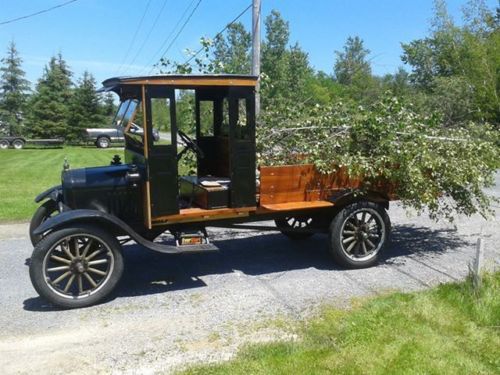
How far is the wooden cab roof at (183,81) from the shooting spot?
16.4ft

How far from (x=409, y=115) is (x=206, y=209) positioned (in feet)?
10.0

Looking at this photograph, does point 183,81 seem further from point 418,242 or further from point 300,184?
point 418,242

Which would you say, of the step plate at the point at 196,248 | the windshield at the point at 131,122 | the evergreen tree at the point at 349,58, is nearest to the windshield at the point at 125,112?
the windshield at the point at 131,122

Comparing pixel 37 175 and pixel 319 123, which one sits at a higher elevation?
pixel 319 123

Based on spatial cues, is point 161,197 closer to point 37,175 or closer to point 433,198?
point 433,198

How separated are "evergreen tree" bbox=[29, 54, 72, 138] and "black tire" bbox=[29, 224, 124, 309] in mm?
33784

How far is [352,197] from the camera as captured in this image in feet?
19.8

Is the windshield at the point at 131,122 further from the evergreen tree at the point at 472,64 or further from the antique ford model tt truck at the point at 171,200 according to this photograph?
the evergreen tree at the point at 472,64

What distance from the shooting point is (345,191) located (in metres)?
6.07

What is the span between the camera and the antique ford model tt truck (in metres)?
4.96

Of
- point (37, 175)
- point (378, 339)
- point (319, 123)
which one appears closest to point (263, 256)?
point (319, 123)

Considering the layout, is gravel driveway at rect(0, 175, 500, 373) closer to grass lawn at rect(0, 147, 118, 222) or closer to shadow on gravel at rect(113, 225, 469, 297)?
shadow on gravel at rect(113, 225, 469, 297)

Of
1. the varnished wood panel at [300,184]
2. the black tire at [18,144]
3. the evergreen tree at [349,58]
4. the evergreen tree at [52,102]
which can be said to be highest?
the evergreen tree at [349,58]

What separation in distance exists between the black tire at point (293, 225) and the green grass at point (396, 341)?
177 cm
